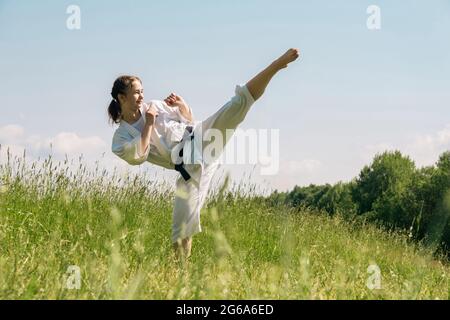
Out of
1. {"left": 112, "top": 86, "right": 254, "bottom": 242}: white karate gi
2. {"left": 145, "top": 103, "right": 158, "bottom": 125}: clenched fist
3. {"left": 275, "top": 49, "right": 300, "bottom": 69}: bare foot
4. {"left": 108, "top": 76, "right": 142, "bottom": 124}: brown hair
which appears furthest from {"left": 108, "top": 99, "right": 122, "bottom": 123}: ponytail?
{"left": 275, "top": 49, "right": 300, "bottom": 69}: bare foot

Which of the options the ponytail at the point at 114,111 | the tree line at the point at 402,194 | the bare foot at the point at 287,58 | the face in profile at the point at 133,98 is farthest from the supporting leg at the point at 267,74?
the tree line at the point at 402,194

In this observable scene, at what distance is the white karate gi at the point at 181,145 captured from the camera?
4555 millimetres

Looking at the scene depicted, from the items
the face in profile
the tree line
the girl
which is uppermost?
the face in profile

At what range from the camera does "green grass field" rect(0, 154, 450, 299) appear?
9.11 feet

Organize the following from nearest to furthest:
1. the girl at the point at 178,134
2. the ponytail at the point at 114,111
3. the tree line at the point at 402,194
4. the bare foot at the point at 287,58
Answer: the bare foot at the point at 287,58
the girl at the point at 178,134
the ponytail at the point at 114,111
the tree line at the point at 402,194

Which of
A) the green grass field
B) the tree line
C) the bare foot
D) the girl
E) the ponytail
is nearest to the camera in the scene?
the green grass field

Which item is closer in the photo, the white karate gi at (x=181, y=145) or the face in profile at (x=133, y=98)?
the white karate gi at (x=181, y=145)

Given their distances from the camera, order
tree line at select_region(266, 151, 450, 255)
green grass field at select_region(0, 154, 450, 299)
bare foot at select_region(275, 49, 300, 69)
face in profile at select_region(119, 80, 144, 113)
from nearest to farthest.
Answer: green grass field at select_region(0, 154, 450, 299)
bare foot at select_region(275, 49, 300, 69)
face in profile at select_region(119, 80, 144, 113)
tree line at select_region(266, 151, 450, 255)

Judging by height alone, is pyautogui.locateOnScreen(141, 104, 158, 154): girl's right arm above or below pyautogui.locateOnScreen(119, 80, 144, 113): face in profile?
below

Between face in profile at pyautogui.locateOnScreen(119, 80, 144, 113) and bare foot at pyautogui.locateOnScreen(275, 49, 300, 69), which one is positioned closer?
bare foot at pyautogui.locateOnScreen(275, 49, 300, 69)

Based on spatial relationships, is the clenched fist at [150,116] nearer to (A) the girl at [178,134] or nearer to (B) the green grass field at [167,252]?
→ (A) the girl at [178,134]

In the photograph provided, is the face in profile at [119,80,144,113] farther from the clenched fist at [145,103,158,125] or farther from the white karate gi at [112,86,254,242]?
the clenched fist at [145,103,158,125]
